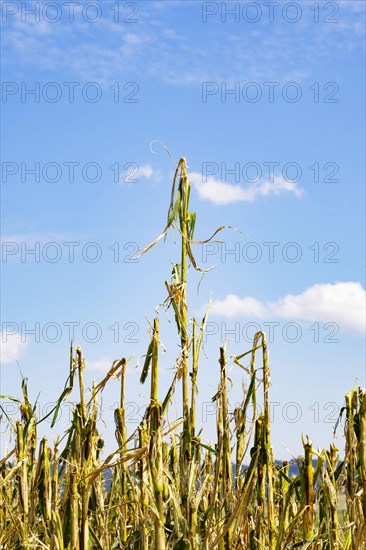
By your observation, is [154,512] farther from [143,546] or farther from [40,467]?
[40,467]

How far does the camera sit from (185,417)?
2359 mm

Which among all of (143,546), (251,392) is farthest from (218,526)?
(251,392)

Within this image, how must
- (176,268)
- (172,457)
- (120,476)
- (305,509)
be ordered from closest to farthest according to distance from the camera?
1. (176,268)
2. (305,509)
3. (120,476)
4. (172,457)

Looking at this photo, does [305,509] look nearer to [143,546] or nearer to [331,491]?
[331,491]

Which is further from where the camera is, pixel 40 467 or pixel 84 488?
pixel 40 467

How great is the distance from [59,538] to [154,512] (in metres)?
0.35

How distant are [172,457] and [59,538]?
4.73 ft

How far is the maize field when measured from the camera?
2301mm

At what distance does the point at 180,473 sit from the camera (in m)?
2.35

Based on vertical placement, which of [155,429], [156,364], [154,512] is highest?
[156,364]

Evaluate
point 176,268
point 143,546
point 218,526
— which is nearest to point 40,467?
point 143,546

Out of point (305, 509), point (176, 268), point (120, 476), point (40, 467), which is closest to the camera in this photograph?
point (176, 268)

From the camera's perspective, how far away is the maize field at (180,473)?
2.30 meters

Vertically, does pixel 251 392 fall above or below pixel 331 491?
above
